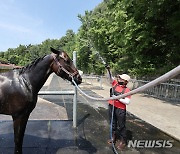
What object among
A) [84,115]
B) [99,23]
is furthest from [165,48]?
[99,23]

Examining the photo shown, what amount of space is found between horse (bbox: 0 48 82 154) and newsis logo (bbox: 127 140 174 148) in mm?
2014

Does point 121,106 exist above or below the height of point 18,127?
above

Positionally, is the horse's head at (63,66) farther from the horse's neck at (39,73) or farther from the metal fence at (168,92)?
the metal fence at (168,92)

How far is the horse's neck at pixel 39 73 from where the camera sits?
142 inches

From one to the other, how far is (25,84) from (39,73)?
29cm

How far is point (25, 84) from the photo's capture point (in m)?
3.53

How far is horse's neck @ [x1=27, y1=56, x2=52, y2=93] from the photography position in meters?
3.60

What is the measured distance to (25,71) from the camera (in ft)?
12.1

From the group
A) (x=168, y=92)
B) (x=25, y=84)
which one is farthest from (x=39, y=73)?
(x=168, y=92)

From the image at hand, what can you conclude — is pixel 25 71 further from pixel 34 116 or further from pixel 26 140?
pixel 34 116

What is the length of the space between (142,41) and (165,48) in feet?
5.93

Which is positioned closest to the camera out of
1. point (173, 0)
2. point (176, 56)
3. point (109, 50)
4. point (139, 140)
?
point (139, 140)

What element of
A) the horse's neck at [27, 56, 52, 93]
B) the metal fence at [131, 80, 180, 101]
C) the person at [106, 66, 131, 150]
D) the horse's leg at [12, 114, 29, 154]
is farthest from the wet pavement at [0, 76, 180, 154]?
the metal fence at [131, 80, 180, 101]

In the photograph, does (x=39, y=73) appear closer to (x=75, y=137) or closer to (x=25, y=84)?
(x=25, y=84)
